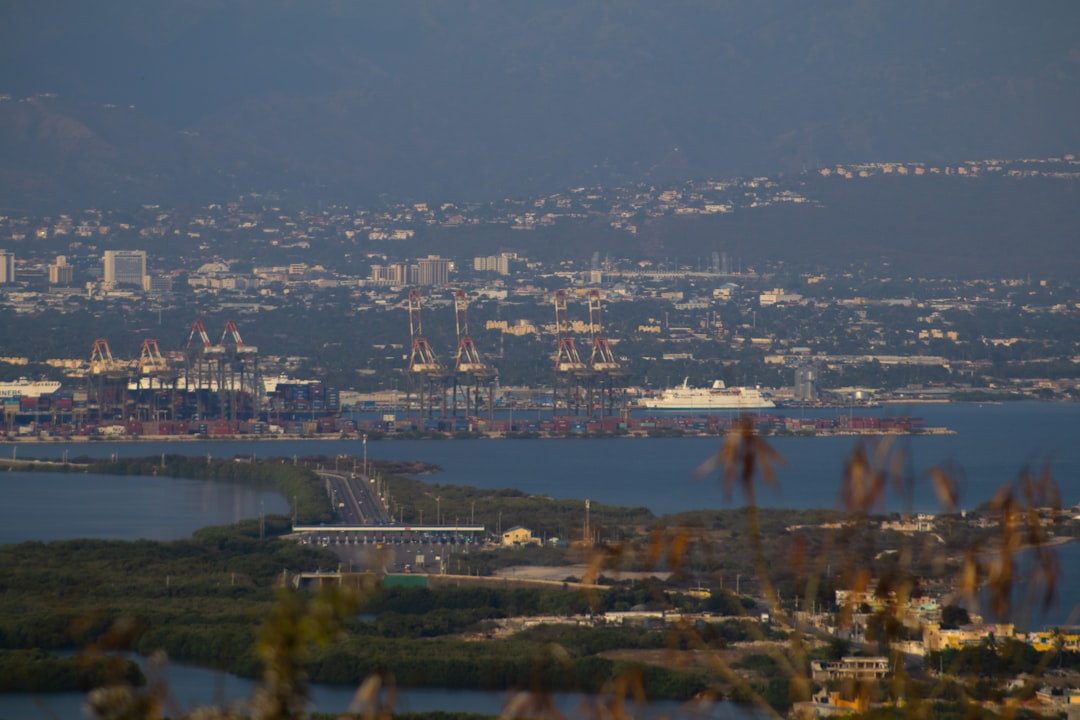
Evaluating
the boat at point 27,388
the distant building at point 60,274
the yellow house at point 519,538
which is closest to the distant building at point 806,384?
the boat at point 27,388

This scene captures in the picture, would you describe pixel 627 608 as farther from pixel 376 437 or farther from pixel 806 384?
pixel 806 384

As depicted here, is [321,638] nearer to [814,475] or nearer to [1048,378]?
[814,475]

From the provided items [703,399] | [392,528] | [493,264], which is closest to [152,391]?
[703,399]

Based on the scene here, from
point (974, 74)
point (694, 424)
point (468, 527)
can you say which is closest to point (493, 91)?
point (974, 74)

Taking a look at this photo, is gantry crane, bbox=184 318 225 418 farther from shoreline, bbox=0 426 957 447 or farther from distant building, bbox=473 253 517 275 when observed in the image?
distant building, bbox=473 253 517 275

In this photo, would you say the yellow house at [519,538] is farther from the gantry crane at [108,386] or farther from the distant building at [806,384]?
the distant building at [806,384]

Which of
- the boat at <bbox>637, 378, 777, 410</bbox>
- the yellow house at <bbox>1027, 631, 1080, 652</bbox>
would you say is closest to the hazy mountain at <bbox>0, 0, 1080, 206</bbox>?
the boat at <bbox>637, 378, 777, 410</bbox>
